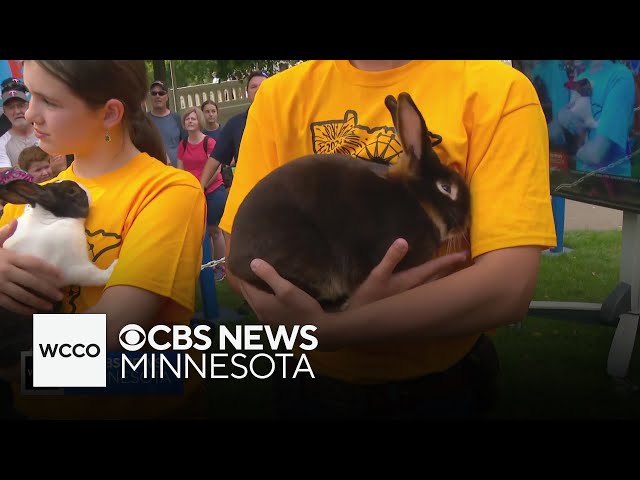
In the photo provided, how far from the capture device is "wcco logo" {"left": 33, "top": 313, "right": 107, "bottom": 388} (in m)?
1.40

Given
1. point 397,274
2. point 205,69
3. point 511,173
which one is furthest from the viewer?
point 205,69

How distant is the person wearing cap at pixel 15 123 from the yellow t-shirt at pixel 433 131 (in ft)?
1.72

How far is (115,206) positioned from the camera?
4.39ft

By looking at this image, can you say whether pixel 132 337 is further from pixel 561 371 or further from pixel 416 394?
pixel 561 371

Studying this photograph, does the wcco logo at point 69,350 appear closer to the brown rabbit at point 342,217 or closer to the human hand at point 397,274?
the brown rabbit at point 342,217

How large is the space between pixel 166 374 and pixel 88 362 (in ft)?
0.62

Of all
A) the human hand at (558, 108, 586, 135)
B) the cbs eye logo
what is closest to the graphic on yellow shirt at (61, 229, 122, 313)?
the cbs eye logo

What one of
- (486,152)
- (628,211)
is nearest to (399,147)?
(486,152)

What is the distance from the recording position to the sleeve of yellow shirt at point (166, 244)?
4.32 ft

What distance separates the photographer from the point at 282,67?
1.39 m

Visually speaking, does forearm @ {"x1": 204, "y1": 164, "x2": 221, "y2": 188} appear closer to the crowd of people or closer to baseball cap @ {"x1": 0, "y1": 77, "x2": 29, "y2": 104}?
the crowd of people

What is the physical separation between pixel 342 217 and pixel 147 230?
0.43 meters

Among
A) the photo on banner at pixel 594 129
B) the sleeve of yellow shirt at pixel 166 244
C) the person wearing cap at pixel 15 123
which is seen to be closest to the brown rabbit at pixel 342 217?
the sleeve of yellow shirt at pixel 166 244

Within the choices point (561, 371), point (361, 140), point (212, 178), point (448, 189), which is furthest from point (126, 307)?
point (561, 371)
